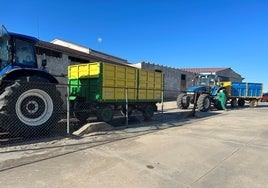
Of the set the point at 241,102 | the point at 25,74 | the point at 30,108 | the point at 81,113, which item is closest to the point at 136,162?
the point at 30,108

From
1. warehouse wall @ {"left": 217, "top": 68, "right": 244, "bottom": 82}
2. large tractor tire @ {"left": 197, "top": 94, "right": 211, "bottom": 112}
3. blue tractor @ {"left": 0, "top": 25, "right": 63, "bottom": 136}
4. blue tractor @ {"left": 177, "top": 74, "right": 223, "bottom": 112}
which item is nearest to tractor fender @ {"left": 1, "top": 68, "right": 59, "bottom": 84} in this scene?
blue tractor @ {"left": 0, "top": 25, "right": 63, "bottom": 136}

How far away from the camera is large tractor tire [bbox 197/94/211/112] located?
703 inches

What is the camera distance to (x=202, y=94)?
1888 cm

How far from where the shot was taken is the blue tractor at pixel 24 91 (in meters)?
6.72

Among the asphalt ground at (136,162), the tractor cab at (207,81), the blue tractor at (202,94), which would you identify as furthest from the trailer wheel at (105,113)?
the tractor cab at (207,81)

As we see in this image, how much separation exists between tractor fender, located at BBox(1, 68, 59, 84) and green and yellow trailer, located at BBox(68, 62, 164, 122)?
157cm

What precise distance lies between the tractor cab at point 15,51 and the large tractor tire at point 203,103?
13.1 metres

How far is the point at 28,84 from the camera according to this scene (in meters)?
7.10

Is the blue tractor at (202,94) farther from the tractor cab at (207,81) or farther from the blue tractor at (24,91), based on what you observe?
the blue tractor at (24,91)

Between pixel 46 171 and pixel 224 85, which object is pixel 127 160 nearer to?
pixel 46 171

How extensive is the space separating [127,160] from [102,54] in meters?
23.9

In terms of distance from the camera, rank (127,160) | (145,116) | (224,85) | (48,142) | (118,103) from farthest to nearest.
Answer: (224,85) → (145,116) → (118,103) → (48,142) → (127,160)

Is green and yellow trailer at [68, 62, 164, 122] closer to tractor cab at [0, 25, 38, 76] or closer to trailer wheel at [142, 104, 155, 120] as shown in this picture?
trailer wheel at [142, 104, 155, 120]

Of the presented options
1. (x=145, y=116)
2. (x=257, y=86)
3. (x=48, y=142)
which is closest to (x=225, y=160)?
(x=48, y=142)
